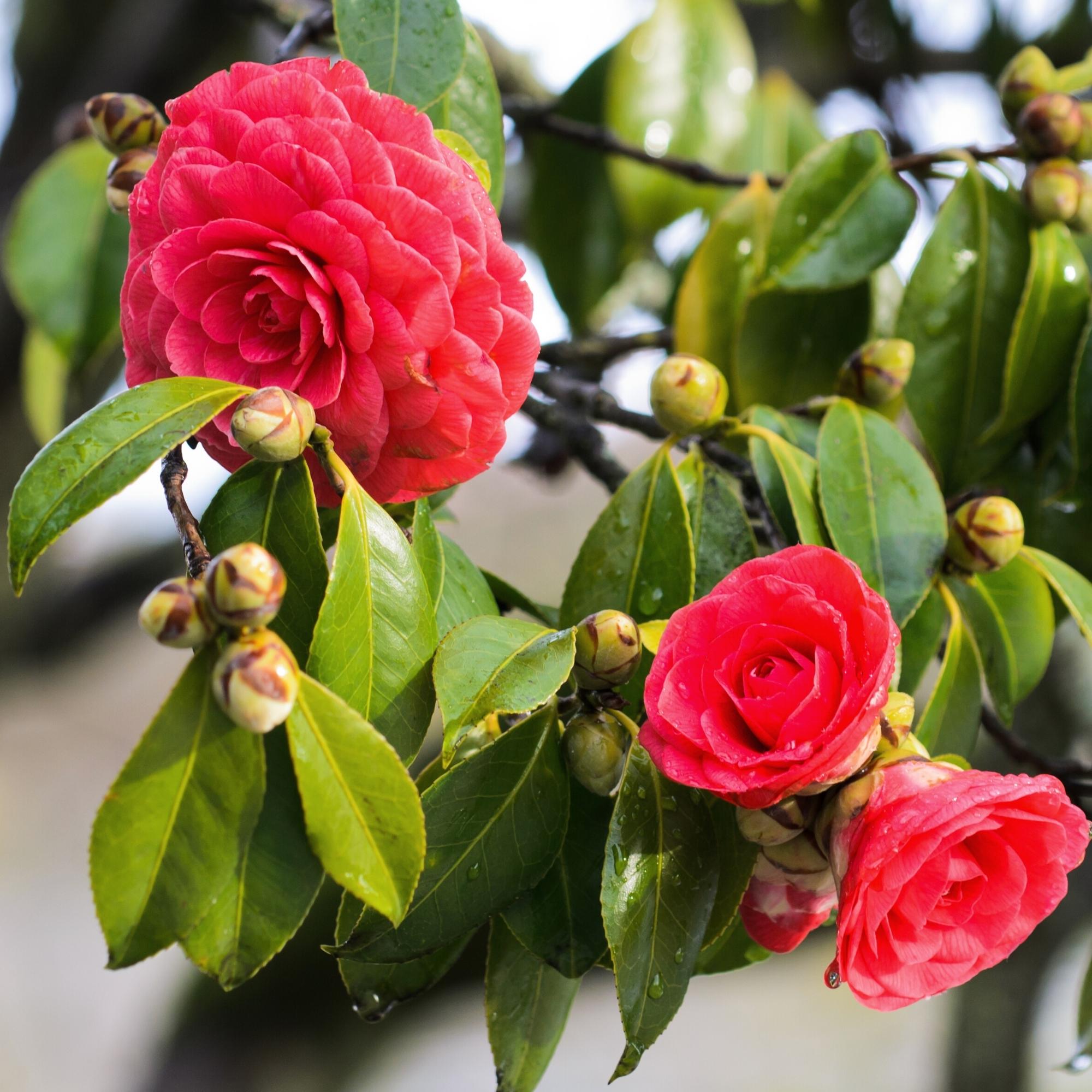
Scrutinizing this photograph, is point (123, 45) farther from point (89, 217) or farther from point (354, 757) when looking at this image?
point (354, 757)

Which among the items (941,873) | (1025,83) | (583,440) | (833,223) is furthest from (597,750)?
(1025,83)

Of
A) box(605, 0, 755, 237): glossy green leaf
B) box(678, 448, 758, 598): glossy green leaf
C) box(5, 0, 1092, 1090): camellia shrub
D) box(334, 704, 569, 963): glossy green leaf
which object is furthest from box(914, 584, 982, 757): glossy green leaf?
box(605, 0, 755, 237): glossy green leaf

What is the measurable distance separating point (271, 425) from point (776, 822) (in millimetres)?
289

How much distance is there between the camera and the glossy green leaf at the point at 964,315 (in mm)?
775

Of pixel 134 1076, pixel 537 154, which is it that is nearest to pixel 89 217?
pixel 537 154

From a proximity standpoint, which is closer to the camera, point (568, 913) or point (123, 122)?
point (568, 913)

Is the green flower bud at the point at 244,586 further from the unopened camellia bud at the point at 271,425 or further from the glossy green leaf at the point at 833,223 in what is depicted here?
the glossy green leaf at the point at 833,223

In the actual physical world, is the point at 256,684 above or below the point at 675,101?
above

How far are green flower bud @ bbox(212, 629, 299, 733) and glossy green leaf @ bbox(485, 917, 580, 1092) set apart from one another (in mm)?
232

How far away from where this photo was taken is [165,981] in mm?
3236

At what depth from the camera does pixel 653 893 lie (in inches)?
18.2

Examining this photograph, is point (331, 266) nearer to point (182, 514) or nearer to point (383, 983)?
point (182, 514)

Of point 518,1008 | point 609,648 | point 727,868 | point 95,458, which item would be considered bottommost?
point 518,1008

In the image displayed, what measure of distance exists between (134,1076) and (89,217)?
91.8 inches
